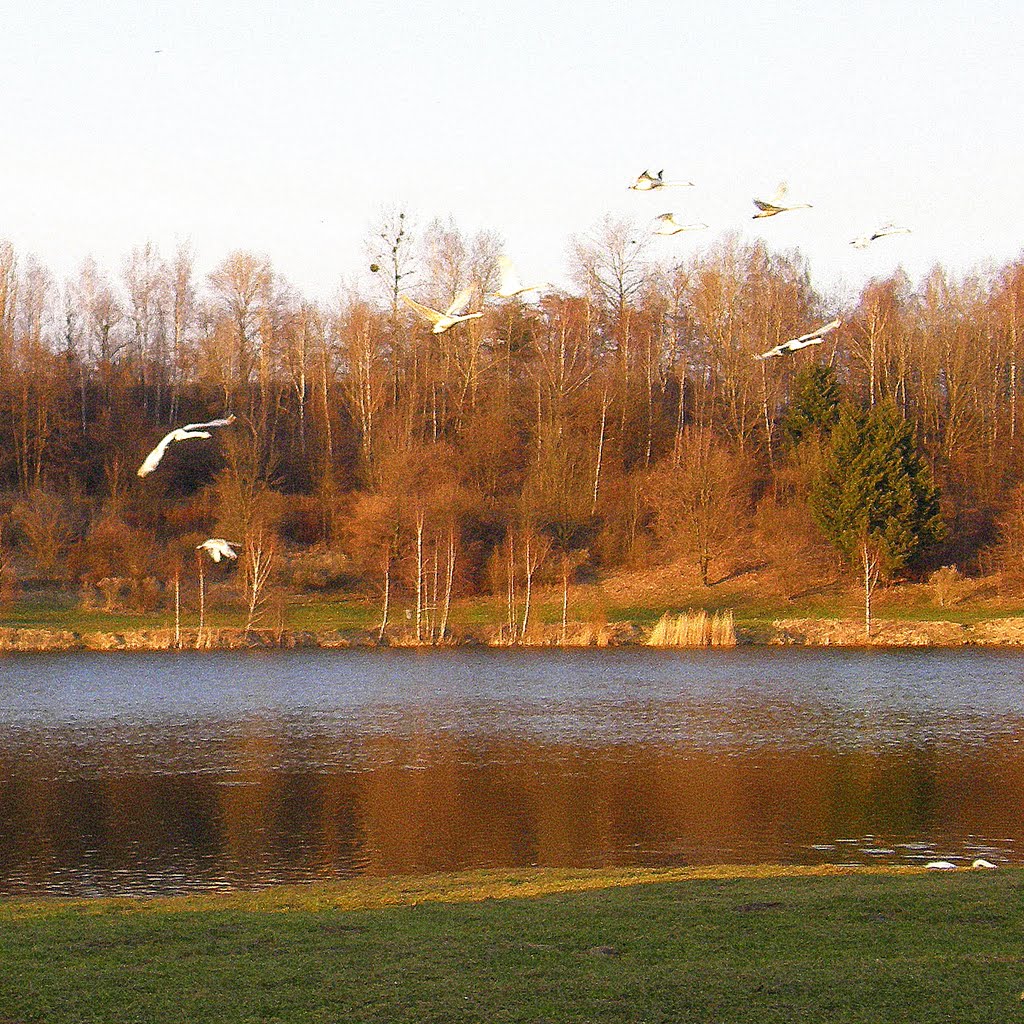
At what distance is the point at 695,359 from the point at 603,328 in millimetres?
Answer: 6478

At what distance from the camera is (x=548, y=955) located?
9.11 metres

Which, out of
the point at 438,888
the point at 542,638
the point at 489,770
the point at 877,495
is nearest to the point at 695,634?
the point at 542,638

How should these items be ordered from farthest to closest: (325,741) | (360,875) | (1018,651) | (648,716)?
1. (1018,651)
2. (648,716)
3. (325,741)
4. (360,875)

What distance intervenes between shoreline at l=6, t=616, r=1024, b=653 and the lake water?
276 inches

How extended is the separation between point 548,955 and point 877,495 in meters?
53.3

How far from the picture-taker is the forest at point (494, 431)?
59625 millimetres

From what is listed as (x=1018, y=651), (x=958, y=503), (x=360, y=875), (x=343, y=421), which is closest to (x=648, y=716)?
(x=360, y=875)

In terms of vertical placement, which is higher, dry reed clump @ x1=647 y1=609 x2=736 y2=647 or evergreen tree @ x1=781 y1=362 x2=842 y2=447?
evergreen tree @ x1=781 y1=362 x2=842 y2=447

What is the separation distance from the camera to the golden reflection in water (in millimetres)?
16547

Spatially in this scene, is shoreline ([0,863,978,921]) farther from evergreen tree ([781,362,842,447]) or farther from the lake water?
evergreen tree ([781,362,842,447])

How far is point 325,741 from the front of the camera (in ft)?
88.0

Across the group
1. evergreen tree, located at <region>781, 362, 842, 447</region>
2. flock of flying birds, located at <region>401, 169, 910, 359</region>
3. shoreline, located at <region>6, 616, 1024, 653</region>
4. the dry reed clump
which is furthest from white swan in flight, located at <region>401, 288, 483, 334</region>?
evergreen tree, located at <region>781, 362, 842, 447</region>

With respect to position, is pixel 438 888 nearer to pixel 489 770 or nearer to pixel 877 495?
pixel 489 770

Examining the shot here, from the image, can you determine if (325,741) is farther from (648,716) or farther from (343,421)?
(343,421)
